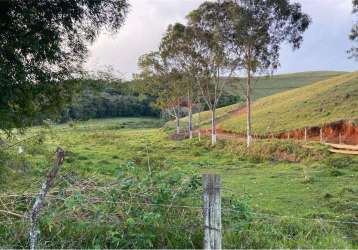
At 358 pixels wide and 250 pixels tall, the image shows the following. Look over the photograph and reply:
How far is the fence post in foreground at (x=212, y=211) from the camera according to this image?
5918 mm

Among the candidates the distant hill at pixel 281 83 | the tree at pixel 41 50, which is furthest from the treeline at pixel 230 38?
the distant hill at pixel 281 83

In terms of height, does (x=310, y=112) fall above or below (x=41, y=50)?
below

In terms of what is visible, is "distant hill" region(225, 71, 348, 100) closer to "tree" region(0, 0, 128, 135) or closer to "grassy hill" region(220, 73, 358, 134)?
"grassy hill" region(220, 73, 358, 134)

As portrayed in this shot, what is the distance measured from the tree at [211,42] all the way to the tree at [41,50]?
23.5 meters

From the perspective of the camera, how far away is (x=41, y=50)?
13273mm

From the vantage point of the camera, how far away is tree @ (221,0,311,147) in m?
36.8

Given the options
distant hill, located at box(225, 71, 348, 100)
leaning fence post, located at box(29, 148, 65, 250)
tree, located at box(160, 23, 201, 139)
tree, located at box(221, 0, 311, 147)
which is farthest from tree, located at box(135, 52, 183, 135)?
leaning fence post, located at box(29, 148, 65, 250)

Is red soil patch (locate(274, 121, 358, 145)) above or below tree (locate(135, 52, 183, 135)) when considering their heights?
below

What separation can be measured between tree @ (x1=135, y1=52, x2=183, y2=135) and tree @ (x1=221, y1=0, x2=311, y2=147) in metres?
14.6

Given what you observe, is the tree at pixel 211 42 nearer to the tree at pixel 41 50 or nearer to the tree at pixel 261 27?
the tree at pixel 261 27

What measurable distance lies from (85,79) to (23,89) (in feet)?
9.05

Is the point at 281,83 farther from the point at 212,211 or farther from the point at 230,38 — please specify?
the point at 212,211

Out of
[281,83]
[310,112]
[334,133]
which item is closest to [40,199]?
[334,133]

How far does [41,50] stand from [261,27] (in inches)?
1050
